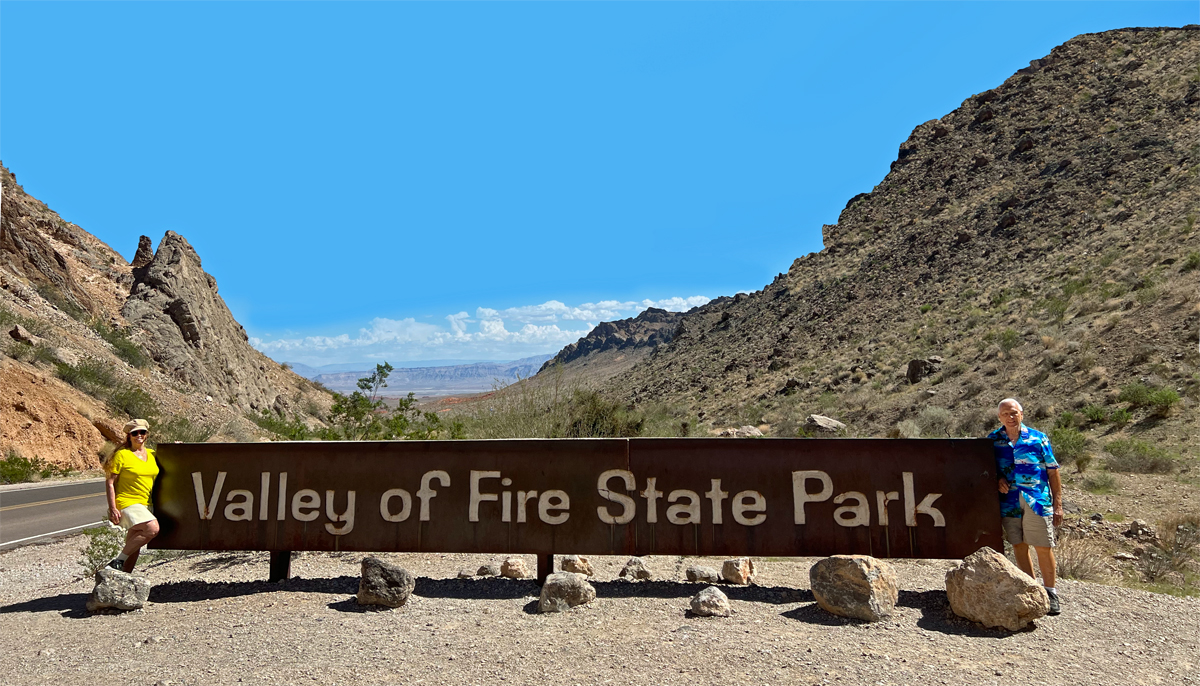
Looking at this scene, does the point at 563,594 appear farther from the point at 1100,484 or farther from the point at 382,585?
the point at 1100,484

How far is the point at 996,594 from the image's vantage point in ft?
17.8

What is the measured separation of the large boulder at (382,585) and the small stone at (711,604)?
2.50 meters

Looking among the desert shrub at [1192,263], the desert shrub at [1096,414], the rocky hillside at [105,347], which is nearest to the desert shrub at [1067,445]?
the desert shrub at [1096,414]

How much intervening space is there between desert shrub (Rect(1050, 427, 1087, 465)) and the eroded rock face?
1443 inches

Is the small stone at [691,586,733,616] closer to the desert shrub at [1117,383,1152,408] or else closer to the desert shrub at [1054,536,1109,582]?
the desert shrub at [1054,536,1109,582]

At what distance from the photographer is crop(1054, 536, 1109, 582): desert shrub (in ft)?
24.2

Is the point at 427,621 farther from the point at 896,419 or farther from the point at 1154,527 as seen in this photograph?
the point at 896,419

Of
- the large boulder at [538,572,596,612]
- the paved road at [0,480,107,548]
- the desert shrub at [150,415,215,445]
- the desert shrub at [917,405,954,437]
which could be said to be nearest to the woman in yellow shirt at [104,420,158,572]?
the large boulder at [538,572,596,612]

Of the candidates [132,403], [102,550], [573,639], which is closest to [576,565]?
[573,639]

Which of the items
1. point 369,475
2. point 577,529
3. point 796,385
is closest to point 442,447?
point 369,475

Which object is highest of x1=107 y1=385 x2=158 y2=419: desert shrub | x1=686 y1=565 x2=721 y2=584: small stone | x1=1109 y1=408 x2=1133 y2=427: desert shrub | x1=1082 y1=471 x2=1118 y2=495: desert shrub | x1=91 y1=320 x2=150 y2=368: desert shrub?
x1=91 y1=320 x2=150 y2=368: desert shrub

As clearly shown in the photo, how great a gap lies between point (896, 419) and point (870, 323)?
43.7ft

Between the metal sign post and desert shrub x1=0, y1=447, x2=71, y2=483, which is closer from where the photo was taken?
the metal sign post

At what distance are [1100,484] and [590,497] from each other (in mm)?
11454
